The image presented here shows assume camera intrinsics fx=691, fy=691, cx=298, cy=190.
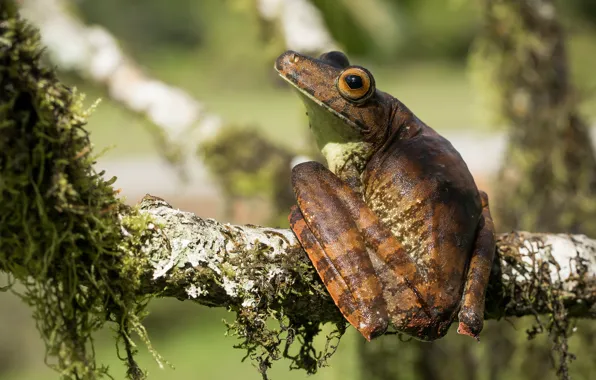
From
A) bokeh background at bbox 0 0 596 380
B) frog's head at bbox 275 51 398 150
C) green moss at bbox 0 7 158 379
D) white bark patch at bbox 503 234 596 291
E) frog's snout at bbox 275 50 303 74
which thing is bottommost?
green moss at bbox 0 7 158 379

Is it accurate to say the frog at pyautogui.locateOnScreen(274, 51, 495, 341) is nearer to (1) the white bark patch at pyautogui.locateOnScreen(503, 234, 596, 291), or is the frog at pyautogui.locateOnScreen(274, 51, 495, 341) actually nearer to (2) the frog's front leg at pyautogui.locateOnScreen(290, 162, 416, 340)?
(2) the frog's front leg at pyautogui.locateOnScreen(290, 162, 416, 340)

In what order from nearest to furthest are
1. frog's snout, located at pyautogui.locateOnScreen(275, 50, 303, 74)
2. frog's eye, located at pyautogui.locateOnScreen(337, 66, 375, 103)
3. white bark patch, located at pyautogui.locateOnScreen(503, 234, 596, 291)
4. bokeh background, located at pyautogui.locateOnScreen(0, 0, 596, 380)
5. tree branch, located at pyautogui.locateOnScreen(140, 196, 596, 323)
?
1. tree branch, located at pyautogui.locateOnScreen(140, 196, 596, 323)
2. frog's eye, located at pyautogui.locateOnScreen(337, 66, 375, 103)
3. frog's snout, located at pyautogui.locateOnScreen(275, 50, 303, 74)
4. white bark patch, located at pyautogui.locateOnScreen(503, 234, 596, 291)
5. bokeh background, located at pyautogui.locateOnScreen(0, 0, 596, 380)

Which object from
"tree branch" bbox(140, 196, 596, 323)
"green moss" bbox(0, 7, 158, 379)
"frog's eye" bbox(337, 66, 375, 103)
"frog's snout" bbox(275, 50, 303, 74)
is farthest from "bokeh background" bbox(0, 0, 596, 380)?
"frog's eye" bbox(337, 66, 375, 103)

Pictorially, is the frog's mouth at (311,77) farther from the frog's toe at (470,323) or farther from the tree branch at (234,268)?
the frog's toe at (470,323)

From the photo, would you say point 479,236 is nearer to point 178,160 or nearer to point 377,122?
point 377,122

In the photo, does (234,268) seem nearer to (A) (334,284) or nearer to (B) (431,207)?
(A) (334,284)

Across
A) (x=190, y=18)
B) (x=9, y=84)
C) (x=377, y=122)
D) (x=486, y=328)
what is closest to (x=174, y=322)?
(x=486, y=328)
